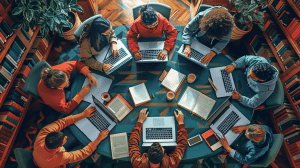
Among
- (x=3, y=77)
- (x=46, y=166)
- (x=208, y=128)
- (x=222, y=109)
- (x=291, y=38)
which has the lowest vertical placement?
(x=208, y=128)

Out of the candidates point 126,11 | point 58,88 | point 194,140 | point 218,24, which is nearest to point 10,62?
point 58,88

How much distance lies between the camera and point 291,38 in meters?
2.09

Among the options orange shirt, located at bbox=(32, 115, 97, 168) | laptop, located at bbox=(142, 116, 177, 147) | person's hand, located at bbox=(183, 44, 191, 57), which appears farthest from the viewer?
person's hand, located at bbox=(183, 44, 191, 57)

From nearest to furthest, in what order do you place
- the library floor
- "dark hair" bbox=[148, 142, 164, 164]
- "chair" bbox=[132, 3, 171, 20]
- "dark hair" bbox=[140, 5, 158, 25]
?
"dark hair" bbox=[148, 142, 164, 164] < "dark hair" bbox=[140, 5, 158, 25] < "chair" bbox=[132, 3, 171, 20] < the library floor

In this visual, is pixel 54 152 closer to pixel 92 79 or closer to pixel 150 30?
pixel 92 79

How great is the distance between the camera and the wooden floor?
3295 mm

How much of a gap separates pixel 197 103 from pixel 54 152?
1583 millimetres

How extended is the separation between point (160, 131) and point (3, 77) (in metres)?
1.91

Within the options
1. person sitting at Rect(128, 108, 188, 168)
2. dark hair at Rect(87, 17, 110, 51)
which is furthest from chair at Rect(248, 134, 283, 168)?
dark hair at Rect(87, 17, 110, 51)

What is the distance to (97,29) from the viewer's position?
188 cm

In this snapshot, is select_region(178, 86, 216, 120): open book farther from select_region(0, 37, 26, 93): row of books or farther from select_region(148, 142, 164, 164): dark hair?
select_region(0, 37, 26, 93): row of books

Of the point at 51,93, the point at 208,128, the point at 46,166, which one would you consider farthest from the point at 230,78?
the point at 46,166

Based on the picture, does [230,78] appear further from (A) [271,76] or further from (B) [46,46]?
(B) [46,46]

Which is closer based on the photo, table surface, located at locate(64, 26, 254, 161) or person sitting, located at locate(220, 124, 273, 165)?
person sitting, located at locate(220, 124, 273, 165)
